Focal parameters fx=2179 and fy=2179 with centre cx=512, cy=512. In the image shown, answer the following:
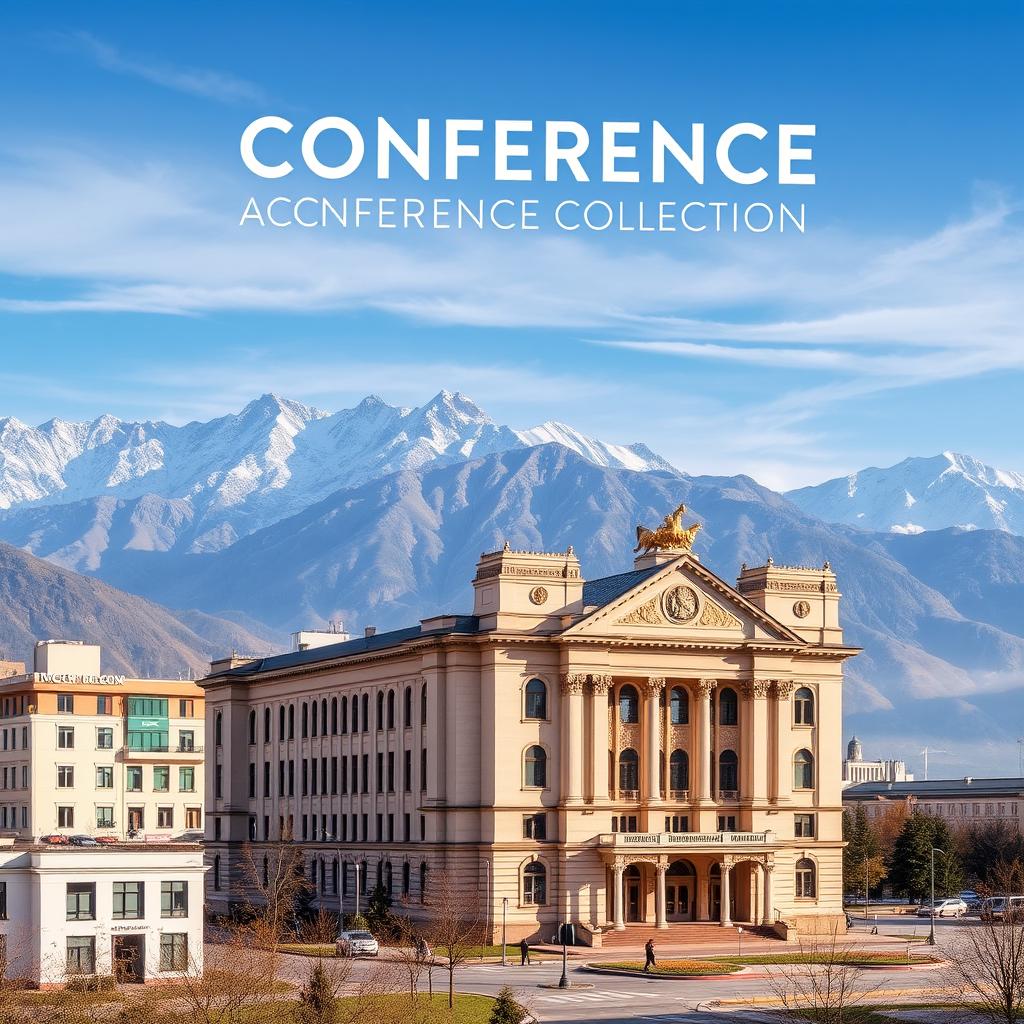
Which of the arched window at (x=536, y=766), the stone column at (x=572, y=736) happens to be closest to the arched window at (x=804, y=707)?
the stone column at (x=572, y=736)

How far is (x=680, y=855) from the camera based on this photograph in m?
144

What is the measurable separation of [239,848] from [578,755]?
44753mm

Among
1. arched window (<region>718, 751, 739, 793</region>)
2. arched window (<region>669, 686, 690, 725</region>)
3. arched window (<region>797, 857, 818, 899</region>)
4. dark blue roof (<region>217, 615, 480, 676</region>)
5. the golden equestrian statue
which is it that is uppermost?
the golden equestrian statue

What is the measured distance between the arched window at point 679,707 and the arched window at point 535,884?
14746 mm

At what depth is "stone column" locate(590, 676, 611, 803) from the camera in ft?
472

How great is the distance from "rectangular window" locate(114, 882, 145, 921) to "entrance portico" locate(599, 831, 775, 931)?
4588 cm

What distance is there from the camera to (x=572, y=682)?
144 metres

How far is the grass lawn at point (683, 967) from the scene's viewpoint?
11794 cm

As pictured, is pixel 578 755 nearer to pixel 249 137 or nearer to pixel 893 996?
pixel 893 996

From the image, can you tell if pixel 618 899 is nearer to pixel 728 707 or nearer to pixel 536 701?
pixel 536 701

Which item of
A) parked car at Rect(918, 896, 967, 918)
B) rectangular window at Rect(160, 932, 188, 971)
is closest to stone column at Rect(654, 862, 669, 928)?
parked car at Rect(918, 896, 967, 918)

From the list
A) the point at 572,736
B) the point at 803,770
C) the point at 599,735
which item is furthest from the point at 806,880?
the point at 572,736

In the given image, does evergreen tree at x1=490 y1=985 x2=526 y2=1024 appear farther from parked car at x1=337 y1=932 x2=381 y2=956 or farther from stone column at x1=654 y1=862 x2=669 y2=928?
stone column at x1=654 y1=862 x2=669 y2=928

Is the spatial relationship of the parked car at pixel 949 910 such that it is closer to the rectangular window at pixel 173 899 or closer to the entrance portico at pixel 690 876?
the entrance portico at pixel 690 876
